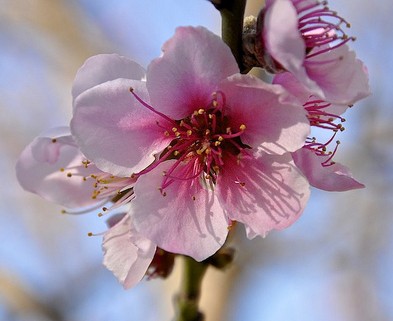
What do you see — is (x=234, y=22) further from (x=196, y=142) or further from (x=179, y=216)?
(x=179, y=216)

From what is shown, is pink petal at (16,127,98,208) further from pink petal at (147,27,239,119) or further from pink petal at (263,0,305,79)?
pink petal at (263,0,305,79)

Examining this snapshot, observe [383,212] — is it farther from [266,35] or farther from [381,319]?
[266,35]

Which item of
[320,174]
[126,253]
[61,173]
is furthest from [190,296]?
[320,174]

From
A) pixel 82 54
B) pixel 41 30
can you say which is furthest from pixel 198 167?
pixel 41 30

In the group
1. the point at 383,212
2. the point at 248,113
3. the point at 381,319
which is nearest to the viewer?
the point at 248,113

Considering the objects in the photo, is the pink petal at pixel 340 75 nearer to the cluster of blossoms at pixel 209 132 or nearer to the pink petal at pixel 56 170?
the cluster of blossoms at pixel 209 132

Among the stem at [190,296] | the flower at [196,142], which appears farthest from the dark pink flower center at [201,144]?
the stem at [190,296]
